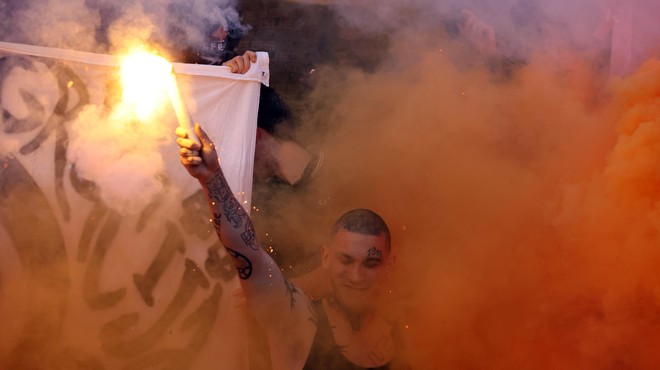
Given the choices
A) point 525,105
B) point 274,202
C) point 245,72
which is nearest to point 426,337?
point 274,202

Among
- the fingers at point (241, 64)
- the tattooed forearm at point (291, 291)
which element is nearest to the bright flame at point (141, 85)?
the fingers at point (241, 64)

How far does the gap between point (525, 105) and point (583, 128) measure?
0.34 metres

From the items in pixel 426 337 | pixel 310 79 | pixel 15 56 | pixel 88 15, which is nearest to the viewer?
pixel 15 56

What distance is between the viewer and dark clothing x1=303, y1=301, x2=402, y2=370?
294 centimetres

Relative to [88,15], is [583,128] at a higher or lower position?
higher

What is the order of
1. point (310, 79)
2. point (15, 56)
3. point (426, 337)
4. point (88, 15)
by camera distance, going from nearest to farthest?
point (15, 56) < point (88, 15) < point (426, 337) < point (310, 79)

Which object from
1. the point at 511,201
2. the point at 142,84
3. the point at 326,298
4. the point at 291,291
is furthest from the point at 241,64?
the point at 511,201

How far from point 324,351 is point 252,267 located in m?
0.59

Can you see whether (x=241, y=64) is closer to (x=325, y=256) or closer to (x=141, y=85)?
(x=141, y=85)

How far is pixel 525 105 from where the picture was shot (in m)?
3.77

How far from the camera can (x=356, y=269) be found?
3.19m

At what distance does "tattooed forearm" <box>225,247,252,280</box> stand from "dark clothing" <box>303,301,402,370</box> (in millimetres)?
512

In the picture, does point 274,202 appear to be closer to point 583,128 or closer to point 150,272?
point 150,272

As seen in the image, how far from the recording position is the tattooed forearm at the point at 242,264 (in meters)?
2.64
